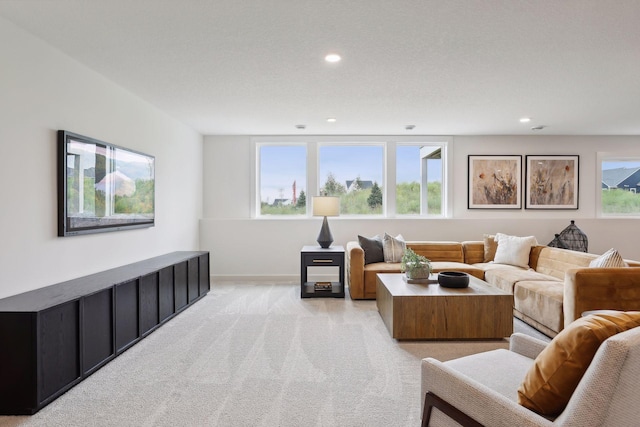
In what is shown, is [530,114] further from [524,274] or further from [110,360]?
[110,360]

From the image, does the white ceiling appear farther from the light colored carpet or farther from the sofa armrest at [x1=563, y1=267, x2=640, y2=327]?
the light colored carpet

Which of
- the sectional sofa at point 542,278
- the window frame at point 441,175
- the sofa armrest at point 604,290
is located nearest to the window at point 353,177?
the window frame at point 441,175

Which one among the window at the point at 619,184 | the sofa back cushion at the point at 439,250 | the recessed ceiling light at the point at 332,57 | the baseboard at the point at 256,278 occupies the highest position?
the recessed ceiling light at the point at 332,57

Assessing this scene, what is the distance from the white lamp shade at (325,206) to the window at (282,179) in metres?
1.08

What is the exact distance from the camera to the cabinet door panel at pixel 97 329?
2.80 m

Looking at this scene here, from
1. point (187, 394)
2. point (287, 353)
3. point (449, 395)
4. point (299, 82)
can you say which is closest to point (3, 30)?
point (299, 82)

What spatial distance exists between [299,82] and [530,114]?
10.5 ft

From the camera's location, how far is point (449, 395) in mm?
1668

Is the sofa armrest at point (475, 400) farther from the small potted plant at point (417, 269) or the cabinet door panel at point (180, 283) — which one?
the cabinet door panel at point (180, 283)

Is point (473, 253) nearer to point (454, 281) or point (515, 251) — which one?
point (515, 251)

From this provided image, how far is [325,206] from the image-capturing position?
5656 mm

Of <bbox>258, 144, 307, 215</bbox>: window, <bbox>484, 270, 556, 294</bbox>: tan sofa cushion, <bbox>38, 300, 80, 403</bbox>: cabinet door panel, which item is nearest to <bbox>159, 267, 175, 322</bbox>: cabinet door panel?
<bbox>38, 300, 80, 403</bbox>: cabinet door panel

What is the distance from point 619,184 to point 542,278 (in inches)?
142

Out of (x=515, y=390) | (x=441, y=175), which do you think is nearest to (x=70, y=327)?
(x=515, y=390)
